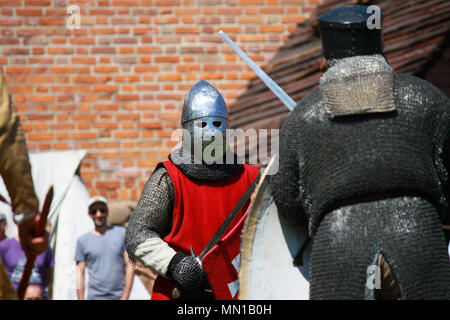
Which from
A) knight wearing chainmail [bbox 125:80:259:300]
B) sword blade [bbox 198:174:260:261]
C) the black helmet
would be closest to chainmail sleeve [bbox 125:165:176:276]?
knight wearing chainmail [bbox 125:80:259:300]

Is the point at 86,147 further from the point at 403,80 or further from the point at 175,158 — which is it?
the point at 403,80

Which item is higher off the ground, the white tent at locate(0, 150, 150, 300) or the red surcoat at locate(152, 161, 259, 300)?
the red surcoat at locate(152, 161, 259, 300)

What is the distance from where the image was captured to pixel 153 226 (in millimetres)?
4551

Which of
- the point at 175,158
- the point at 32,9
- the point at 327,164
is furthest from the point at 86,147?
the point at 327,164

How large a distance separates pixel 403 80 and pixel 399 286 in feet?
2.64

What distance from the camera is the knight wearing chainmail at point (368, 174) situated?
3.46 meters

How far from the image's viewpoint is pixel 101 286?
311 inches

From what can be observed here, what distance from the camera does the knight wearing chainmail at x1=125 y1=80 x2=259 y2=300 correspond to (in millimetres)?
4438

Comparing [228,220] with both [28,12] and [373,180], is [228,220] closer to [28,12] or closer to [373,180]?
[373,180]

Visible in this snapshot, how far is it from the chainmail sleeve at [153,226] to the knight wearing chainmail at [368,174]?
0.96 meters

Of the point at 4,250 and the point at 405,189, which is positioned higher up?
the point at 405,189

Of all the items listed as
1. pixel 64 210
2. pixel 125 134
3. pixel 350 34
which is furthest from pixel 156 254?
pixel 125 134

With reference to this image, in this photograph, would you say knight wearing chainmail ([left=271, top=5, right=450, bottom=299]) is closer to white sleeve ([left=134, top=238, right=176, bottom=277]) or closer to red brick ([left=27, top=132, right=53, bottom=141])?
white sleeve ([left=134, top=238, right=176, bottom=277])
